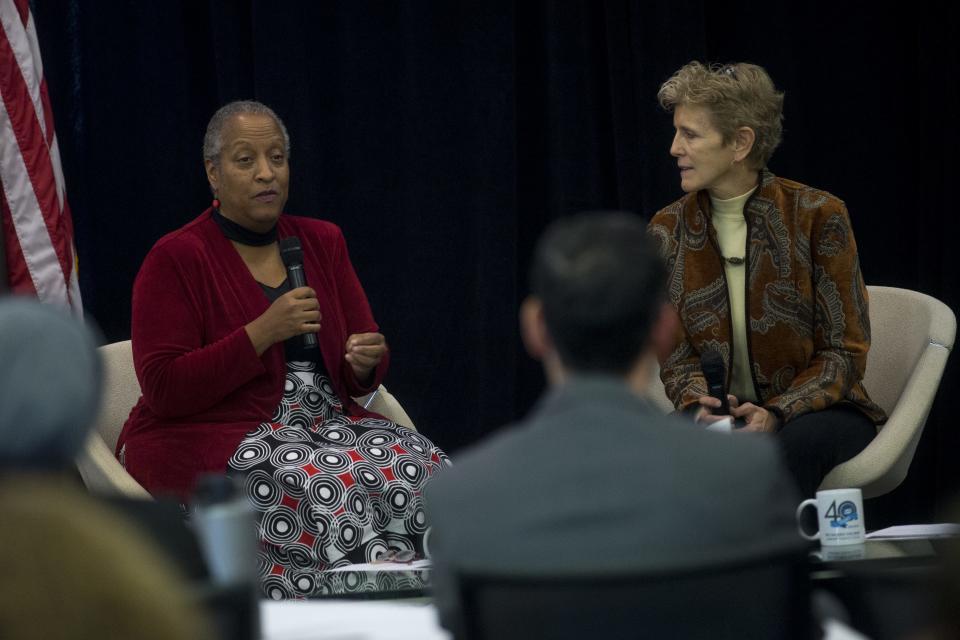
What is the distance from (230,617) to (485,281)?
345cm

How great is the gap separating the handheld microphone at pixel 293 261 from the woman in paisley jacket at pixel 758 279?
1024 millimetres

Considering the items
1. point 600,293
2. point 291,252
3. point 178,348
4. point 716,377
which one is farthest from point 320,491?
point 600,293

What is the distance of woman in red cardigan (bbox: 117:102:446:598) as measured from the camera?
3.40 metres

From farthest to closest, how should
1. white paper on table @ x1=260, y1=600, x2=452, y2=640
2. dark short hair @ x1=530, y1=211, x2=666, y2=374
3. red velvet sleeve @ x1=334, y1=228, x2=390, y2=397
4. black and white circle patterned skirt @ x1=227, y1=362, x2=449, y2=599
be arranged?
red velvet sleeve @ x1=334, y1=228, x2=390, y2=397 → black and white circle patterned skirt @ x1=227, y1=362, x2=449, y2=599 → white paper on table @ x1=260, y1=600, x2=452, y2=640 → dark short hair @ x1=530, y1=211, x2=666, y2=374

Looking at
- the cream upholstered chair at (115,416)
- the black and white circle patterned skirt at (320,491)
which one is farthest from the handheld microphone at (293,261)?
the cream upholstered chair at (115,416)

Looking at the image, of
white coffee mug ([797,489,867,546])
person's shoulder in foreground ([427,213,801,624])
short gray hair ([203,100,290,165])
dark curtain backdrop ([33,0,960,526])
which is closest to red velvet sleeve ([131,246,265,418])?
short gray hair ([203,100,290,165])

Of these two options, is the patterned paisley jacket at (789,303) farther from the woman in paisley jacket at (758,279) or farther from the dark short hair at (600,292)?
the dark short hair at (600,292)

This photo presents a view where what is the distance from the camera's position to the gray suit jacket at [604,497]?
51.3 inches

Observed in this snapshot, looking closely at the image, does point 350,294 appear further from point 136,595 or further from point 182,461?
point 136,595

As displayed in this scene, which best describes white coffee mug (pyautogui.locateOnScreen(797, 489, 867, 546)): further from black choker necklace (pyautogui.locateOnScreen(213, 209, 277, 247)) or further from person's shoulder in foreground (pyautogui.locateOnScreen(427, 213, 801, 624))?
black choker necklace (pyautogui.locateOnScreen(213, 209, 277, 247))

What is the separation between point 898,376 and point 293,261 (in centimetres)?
178

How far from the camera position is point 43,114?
13.6 feet

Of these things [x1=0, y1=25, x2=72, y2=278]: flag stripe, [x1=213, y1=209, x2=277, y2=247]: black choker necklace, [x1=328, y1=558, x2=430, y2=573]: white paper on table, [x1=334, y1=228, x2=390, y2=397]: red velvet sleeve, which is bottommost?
[x1=328, y1=558, x2=430, y2=573]: white paper on table

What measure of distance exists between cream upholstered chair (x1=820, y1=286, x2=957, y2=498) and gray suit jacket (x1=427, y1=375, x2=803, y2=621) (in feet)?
7.11
